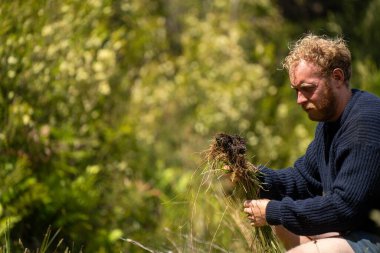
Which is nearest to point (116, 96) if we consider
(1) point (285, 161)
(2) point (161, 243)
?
(1) point (285, 161)

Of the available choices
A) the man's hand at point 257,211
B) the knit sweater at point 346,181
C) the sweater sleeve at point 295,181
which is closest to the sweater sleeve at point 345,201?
the knit sweater at point 346,181

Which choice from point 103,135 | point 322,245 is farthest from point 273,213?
point 103,135

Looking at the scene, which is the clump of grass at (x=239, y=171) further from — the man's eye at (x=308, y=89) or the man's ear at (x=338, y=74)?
the man's ear at (x=338, y=74)

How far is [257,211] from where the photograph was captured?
3291 mm

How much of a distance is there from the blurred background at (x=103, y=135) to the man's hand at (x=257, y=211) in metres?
0.23

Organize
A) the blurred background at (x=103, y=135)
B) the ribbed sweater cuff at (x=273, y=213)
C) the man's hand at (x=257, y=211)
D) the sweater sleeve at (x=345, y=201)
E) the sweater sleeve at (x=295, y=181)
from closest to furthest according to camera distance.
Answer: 1. the sweater sleeve at (x=345, y=201)
2. the ribbed sweater cuff at (x=273, y=213)
3. the man's hand at (x=257, y=211)
4. the sweater sleeve at (x=295, y=181)
5. the blurred background at (x=103, y=135)

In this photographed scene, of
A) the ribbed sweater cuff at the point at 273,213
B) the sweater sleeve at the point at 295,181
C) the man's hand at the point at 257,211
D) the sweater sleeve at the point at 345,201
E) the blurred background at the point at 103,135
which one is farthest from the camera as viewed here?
the blurred background at the point at 103,135

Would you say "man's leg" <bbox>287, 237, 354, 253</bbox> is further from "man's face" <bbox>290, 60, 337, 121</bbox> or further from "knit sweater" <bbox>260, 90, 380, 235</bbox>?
"man's face" <bbox>290, 60, 337, 121</bbox>

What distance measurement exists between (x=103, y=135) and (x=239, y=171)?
2.73 metres

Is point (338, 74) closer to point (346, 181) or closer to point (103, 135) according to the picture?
point (346, 181)

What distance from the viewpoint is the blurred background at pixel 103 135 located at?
484cm

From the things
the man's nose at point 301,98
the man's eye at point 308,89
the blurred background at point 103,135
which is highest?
the man's eye at point 308,89

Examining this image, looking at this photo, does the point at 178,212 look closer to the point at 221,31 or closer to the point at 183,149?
the point at 183,149

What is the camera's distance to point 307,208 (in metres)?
3.08
